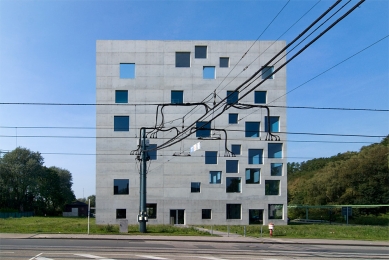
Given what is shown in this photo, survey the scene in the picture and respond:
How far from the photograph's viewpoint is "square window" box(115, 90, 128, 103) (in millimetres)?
46338

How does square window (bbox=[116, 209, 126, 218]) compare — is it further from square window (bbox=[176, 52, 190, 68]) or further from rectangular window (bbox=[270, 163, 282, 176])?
square window (bbox=[176, 52, 190, 68])

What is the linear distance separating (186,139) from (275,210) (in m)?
13.3

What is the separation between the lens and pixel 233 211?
46.4 metres

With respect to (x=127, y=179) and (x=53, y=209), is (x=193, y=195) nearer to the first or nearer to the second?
(x=127, y=179)

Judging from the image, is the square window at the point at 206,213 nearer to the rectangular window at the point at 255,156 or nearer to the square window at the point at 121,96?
the rectangular window at the point at 255,156

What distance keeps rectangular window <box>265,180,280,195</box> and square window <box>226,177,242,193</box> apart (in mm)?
3250

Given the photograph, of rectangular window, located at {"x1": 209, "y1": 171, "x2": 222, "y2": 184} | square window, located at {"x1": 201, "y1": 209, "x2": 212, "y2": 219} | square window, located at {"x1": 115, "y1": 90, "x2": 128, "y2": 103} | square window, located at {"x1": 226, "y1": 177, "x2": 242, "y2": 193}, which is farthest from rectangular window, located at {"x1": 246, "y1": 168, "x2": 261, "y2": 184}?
square window, located at {"x1": 115, "y1": 90, "x2": 128, "y2": 103}

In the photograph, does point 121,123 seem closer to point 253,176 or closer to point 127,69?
point 127,69

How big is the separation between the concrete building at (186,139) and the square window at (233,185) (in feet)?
0.38

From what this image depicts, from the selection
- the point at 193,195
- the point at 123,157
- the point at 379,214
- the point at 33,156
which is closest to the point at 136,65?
the point at 123,157

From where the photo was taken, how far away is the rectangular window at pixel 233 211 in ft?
152

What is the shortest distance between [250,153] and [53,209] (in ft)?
246

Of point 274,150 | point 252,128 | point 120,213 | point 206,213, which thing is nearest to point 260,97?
point 252,128

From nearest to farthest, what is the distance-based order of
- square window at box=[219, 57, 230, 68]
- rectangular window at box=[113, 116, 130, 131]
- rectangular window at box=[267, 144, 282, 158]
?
rectangular window at box=[113, 116, 130, 131] → square window at box=[219, 57, 230, 68] → rectangular window at box=[267, 144, 282, 158]
